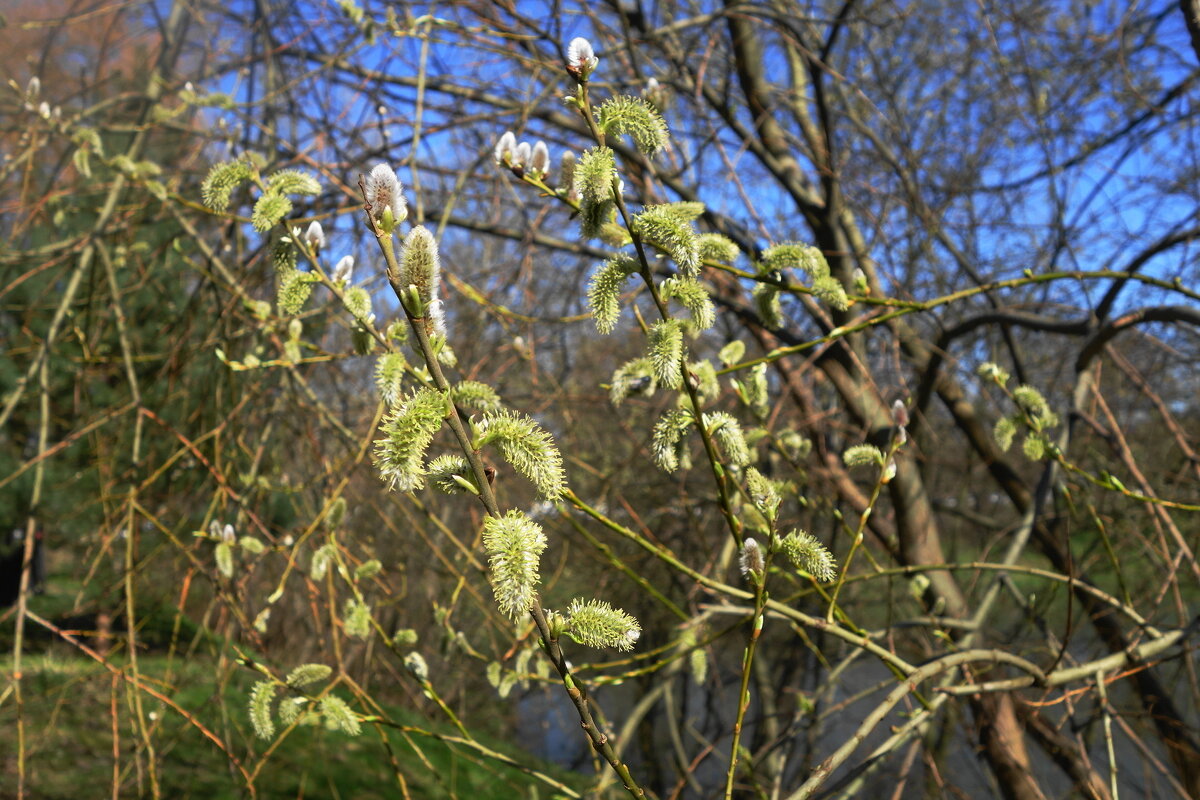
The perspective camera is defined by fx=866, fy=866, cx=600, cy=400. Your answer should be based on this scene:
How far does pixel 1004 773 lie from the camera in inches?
86.0

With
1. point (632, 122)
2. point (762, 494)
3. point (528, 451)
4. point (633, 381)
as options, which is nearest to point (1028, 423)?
point (762, 494)

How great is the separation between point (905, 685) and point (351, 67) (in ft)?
9.55

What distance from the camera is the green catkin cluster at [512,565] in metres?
0.72

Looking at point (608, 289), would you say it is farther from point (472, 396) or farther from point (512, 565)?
point (512, 565)

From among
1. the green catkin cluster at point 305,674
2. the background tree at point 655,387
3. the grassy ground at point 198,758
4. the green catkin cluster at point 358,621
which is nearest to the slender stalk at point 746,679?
the background tree at point 655,387

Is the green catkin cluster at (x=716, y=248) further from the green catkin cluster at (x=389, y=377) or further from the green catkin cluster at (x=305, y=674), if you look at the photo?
the green catkin cluster at (x=305, y=674)

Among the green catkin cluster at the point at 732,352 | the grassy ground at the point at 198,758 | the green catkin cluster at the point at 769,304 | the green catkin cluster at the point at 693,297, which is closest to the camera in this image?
the green catkin cluster at the point at 693,297

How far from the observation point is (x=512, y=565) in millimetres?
725

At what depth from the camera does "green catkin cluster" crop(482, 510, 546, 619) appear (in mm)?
720

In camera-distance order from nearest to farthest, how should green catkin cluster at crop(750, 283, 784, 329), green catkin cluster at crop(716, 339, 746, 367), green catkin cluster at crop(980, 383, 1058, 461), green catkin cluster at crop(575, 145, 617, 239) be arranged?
green catkin cluster at crop(575, 145, 617, 239)
green catkin cluster at crop(750, 283, 784, 329)
green catkin cluster at crop(716, 339, 746, 367)
green catkin cluster at crop(980, 383, 1058, 461)

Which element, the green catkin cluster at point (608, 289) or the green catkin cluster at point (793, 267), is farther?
the green catkin cluster at point (793, 267)

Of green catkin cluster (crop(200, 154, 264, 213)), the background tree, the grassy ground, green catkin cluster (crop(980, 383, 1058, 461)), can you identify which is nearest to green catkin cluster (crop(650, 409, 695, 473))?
the background tree

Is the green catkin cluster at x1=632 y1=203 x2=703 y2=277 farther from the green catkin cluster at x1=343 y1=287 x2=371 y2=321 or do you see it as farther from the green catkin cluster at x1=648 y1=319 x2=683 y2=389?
the green catkin cluster at x1=343 y1=287 x2=371 y2=321

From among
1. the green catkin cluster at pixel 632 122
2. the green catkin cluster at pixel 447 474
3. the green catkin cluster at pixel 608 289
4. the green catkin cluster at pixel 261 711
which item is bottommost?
the green catkin cluster at pixel 261 711
